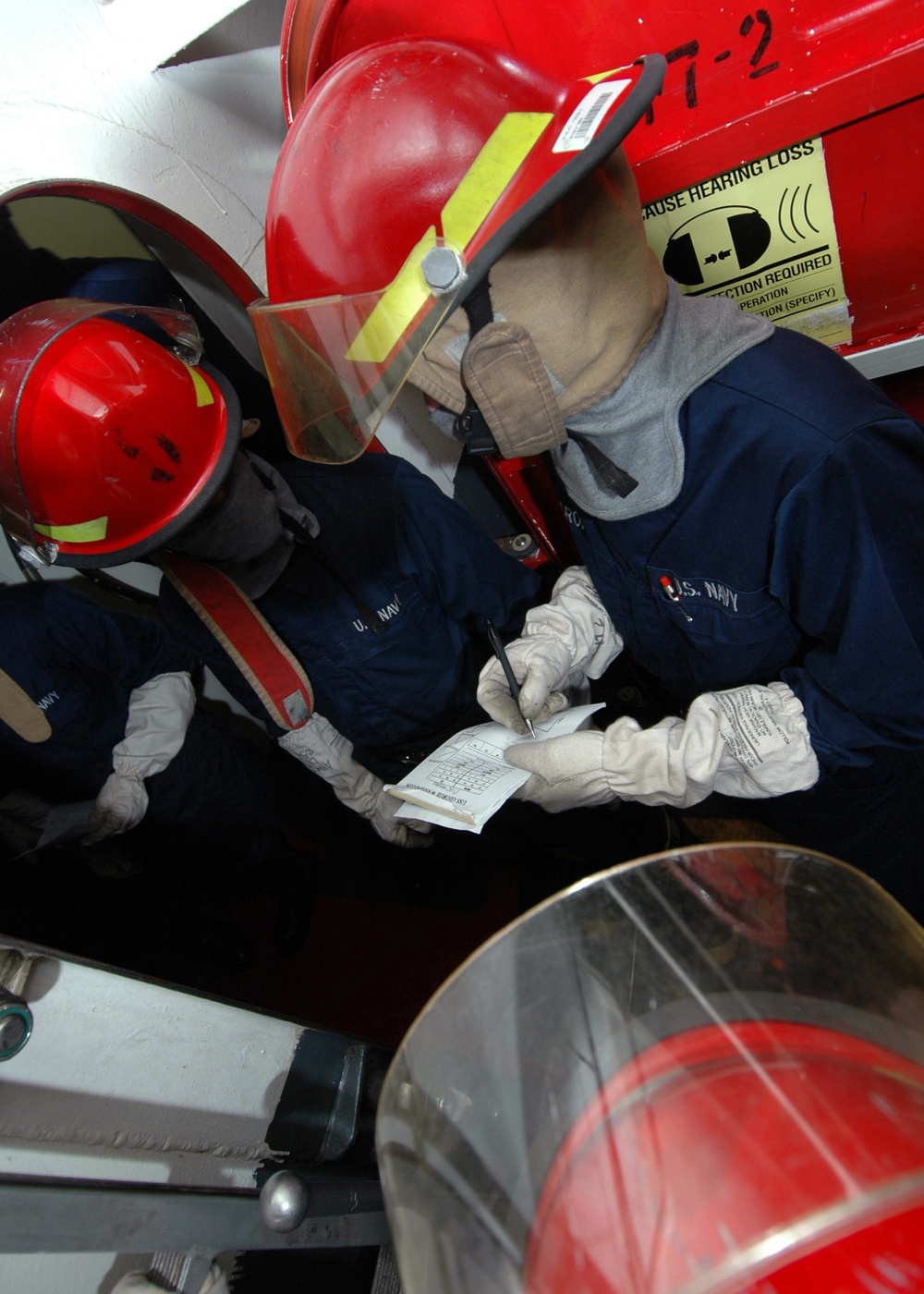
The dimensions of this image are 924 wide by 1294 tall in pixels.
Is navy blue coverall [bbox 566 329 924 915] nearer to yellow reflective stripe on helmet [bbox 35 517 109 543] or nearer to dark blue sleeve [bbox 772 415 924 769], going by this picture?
dark blue sleeve [bbox 772 415 924 769]

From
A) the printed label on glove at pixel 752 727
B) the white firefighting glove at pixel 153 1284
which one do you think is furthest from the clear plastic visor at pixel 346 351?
the white firefighting glove at pixel 153 1284

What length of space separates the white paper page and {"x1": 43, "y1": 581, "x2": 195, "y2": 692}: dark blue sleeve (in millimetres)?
1634

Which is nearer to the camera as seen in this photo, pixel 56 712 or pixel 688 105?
pixel 688 105

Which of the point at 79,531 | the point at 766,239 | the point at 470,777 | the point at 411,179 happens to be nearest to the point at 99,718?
the point at 79,531

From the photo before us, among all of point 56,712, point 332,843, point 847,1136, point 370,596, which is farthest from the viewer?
point 332,843

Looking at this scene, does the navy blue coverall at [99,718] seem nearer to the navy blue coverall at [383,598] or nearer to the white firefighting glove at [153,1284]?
the navy blue coverall at [383,598]

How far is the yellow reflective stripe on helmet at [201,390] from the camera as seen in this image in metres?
1.72

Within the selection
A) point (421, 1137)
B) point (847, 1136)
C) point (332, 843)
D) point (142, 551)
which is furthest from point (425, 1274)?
point (332, 843)

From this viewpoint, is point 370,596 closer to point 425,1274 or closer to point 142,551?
point 142,551

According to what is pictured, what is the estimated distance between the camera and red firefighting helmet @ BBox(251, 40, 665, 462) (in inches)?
42.6

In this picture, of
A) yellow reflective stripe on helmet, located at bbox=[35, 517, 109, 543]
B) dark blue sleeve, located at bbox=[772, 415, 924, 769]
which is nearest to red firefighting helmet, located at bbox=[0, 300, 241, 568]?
yellow reflective stripe on helmet, located at bbox=[35, 517, 109, 543]

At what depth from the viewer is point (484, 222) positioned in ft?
3.60

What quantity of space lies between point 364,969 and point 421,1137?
2.49 metres

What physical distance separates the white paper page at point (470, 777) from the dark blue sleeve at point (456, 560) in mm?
462
